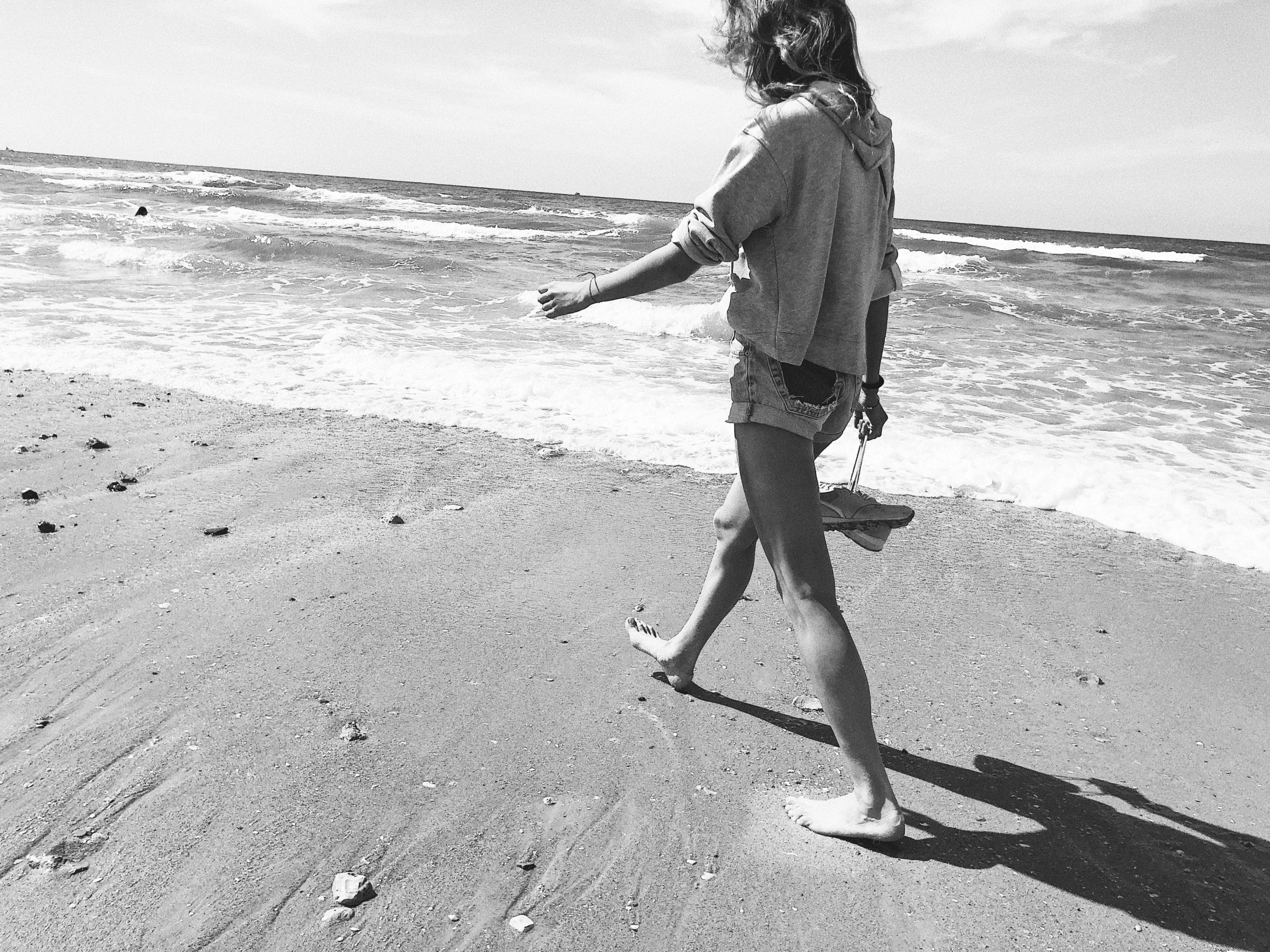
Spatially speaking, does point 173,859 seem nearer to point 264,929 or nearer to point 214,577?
point 264,929

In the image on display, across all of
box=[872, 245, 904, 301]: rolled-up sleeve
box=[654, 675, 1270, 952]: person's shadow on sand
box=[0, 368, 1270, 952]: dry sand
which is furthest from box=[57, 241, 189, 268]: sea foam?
box=[654, 675, 1270, 952]: person's shadow on sand

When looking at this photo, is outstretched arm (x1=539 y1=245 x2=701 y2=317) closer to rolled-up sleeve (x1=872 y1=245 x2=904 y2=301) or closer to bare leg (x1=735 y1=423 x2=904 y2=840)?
bare leg (x1=735 y1=423 x2=904 y2=840)

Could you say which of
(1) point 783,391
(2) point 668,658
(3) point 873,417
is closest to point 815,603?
(1) point 783,391

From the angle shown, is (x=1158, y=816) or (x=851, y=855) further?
(x=1158, y=816)

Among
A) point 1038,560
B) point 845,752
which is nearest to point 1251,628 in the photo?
point 1038,560

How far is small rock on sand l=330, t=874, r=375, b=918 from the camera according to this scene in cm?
189

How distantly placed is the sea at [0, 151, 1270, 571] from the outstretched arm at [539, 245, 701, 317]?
311 centimetres

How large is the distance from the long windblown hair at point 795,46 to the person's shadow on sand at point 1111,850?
5.65 ft

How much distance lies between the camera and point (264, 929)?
5.90 ft

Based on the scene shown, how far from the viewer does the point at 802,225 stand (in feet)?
6.15

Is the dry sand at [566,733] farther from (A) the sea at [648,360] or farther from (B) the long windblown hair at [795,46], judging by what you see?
(B) the long windblown hair at [795,46]

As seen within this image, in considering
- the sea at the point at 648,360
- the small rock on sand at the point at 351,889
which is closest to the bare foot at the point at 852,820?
the small rock on sand at the point at 351,889

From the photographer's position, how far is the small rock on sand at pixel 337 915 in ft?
6.01

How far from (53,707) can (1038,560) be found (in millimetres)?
3690
